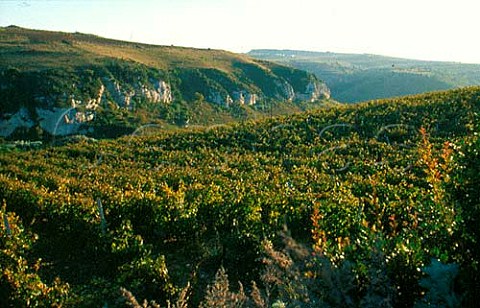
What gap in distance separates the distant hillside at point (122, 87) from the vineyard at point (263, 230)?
210 ft

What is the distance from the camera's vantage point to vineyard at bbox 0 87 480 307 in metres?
7.26

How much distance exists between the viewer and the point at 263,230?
40.8 feet

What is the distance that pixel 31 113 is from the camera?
300 ft

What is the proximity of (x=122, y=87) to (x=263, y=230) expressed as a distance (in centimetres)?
10581

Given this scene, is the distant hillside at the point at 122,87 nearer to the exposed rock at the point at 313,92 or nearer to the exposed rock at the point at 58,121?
the exposed rock at the point at 58,121

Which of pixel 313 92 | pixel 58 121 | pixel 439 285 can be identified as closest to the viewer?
pixel 439 285

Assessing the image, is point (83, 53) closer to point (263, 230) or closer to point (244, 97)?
point (244, 97)

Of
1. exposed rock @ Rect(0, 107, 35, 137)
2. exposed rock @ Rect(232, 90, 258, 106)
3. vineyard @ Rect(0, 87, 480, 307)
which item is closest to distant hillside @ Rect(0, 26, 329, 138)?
exposed rock @ Rect(0, 107, 35, 137)

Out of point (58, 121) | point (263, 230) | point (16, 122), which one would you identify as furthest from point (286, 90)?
point (263, 230)

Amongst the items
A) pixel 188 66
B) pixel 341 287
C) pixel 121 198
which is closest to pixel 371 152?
pixel 121 198

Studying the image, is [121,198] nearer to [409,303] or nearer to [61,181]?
[61,181]

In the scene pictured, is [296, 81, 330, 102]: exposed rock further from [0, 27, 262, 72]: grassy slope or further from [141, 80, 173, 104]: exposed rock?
[141, 80, 173, 104]: exposed rock

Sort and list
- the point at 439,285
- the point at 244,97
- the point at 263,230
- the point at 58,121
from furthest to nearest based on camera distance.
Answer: the point at 244,97, the point at 58,121, the point at 263,230, the point at 439,285

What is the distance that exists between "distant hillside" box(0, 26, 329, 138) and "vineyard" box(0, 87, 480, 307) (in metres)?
64.1
